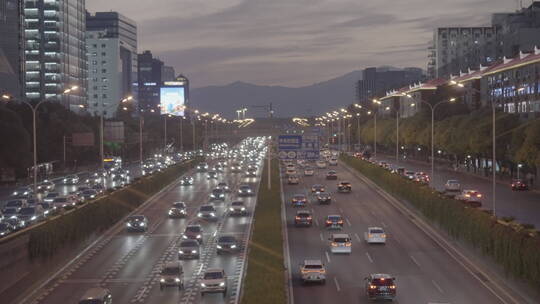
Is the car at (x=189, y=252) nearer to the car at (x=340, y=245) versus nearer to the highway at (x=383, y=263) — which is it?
the highway at (x=383, y=263)

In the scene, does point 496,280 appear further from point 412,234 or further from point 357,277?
point 412,234

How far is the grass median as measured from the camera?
25953 mm

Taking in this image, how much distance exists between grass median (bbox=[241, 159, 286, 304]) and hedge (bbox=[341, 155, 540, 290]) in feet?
27.8

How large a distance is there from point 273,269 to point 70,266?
11.0 m

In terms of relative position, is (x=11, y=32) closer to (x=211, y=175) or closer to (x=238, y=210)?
(x=211, y=175)

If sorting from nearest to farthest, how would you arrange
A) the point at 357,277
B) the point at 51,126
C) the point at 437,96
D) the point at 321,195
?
the point at 357,277
the point at 321,195
the point at 51,126
the point at 437,96

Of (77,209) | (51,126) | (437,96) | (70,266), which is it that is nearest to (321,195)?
(77,209)

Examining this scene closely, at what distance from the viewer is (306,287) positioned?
3091 centimetres

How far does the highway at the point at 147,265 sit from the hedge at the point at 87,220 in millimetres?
1026

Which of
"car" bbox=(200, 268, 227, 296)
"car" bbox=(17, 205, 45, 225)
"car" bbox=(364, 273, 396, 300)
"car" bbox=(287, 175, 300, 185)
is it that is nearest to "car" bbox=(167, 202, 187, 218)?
"car" bbox=(17, 205, 45, 225)

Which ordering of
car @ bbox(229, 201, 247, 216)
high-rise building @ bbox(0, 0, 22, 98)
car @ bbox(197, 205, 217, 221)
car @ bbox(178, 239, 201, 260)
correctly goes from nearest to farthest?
car @ bbox(178, 239, 201, 260) → car @ bbox(197, 205, 217, 221) → car @ bbox(229, 201, 247, 216) → high-rise building @ bbox(0, 0, 22, 98)

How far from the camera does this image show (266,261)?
33.7 meters

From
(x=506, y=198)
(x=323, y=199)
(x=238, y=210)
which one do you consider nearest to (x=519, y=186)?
(x=506, y=198)

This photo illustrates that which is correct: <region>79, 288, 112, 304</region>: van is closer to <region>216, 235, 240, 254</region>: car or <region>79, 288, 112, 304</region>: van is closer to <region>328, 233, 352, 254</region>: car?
<region>216, 235, 240, 254</region>: car
